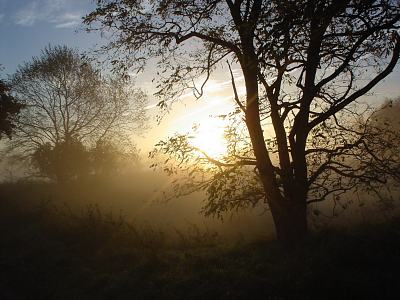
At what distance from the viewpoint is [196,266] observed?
10.5 m

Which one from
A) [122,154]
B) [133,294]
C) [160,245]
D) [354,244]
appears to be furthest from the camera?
[122,154]

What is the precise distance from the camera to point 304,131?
39.5 ft

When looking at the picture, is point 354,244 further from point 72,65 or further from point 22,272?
point 72,65

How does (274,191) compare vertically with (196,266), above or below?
above

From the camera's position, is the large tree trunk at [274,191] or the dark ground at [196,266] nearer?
the dark ground at [196,266]

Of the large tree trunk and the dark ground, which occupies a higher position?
the large tree trunk

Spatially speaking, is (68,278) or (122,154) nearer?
(68,278)

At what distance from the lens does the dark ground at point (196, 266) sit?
8.24 metres

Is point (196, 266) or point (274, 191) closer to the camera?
point (196, 266)

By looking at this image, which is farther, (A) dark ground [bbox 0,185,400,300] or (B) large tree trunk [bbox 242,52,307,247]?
(B) large tree trunk [bbox 242,52,307,247]

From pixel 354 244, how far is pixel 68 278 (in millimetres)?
7018

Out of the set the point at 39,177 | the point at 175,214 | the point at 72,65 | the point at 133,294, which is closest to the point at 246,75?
the point at 133,294

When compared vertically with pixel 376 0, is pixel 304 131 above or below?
below

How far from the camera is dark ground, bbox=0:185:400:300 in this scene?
824cm
